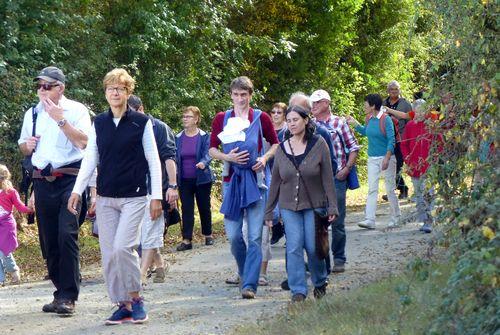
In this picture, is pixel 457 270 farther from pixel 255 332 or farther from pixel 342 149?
pixel 342 149

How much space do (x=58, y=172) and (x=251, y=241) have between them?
80.6 inches

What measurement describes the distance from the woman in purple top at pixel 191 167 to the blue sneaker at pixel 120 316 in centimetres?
608

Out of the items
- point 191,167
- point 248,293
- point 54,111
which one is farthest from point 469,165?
point 191,167

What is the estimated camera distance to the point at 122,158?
8977 mm

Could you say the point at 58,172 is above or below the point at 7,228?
above

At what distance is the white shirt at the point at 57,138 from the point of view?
9570 millimetres

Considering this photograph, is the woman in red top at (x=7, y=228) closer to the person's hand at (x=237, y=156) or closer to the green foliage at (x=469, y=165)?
the person's hand at (x=237, y=156)

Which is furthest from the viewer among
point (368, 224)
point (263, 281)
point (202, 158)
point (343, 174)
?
point (368, 224)

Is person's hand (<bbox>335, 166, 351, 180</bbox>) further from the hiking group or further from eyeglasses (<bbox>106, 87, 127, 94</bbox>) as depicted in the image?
eyeglasses (<bbox>106, 87, 127, 94</bbox>)

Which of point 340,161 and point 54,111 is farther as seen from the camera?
point 340,161

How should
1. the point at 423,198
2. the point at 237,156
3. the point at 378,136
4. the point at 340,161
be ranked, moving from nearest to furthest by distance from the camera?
1. the point at 423,198
2. the point at 237,156
3. the point at 340,161
4. the point at 378,136

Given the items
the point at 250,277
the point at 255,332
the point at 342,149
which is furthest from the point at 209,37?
the point at 255,332

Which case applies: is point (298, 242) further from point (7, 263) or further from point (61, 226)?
point (7, 263)

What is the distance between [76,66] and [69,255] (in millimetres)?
9203
